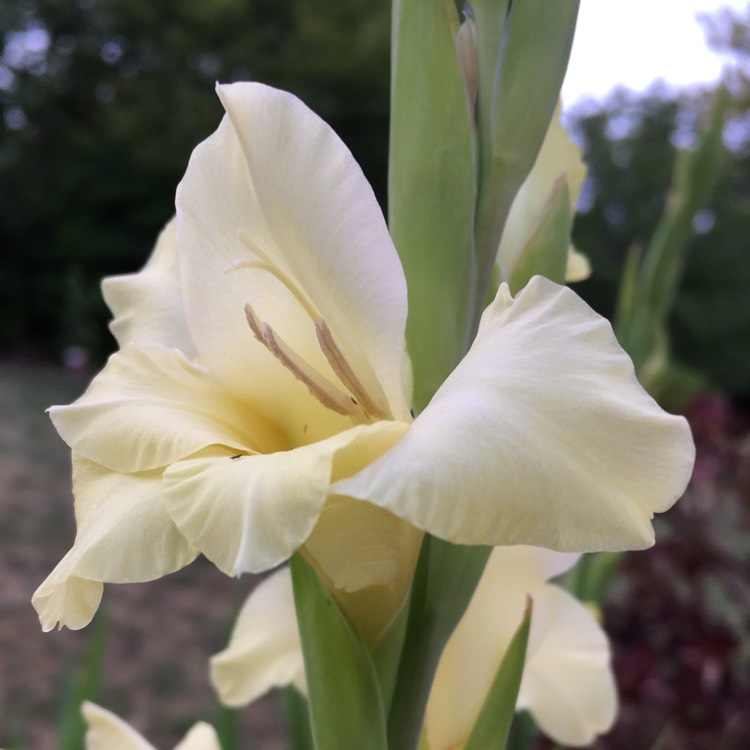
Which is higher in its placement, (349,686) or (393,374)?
(393,374)

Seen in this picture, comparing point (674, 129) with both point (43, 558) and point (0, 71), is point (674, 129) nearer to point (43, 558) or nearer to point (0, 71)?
point (0, 71)

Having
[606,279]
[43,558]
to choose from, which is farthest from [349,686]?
[606,279]

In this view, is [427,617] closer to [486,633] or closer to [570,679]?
[486,633]

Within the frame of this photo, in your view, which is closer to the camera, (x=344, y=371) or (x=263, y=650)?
(x=344, y=371)

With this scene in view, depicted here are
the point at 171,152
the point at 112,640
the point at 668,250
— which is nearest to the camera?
the point at 668,250

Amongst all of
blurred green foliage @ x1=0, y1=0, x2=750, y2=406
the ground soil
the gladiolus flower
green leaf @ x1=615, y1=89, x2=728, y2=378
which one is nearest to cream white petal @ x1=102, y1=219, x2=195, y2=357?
the gladiolus flower

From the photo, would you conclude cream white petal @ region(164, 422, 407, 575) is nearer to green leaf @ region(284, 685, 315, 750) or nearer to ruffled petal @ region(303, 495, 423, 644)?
ruffled petal @ region(303, 495, 423, 644)

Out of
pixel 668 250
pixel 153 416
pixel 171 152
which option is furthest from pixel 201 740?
pixel 171 152
